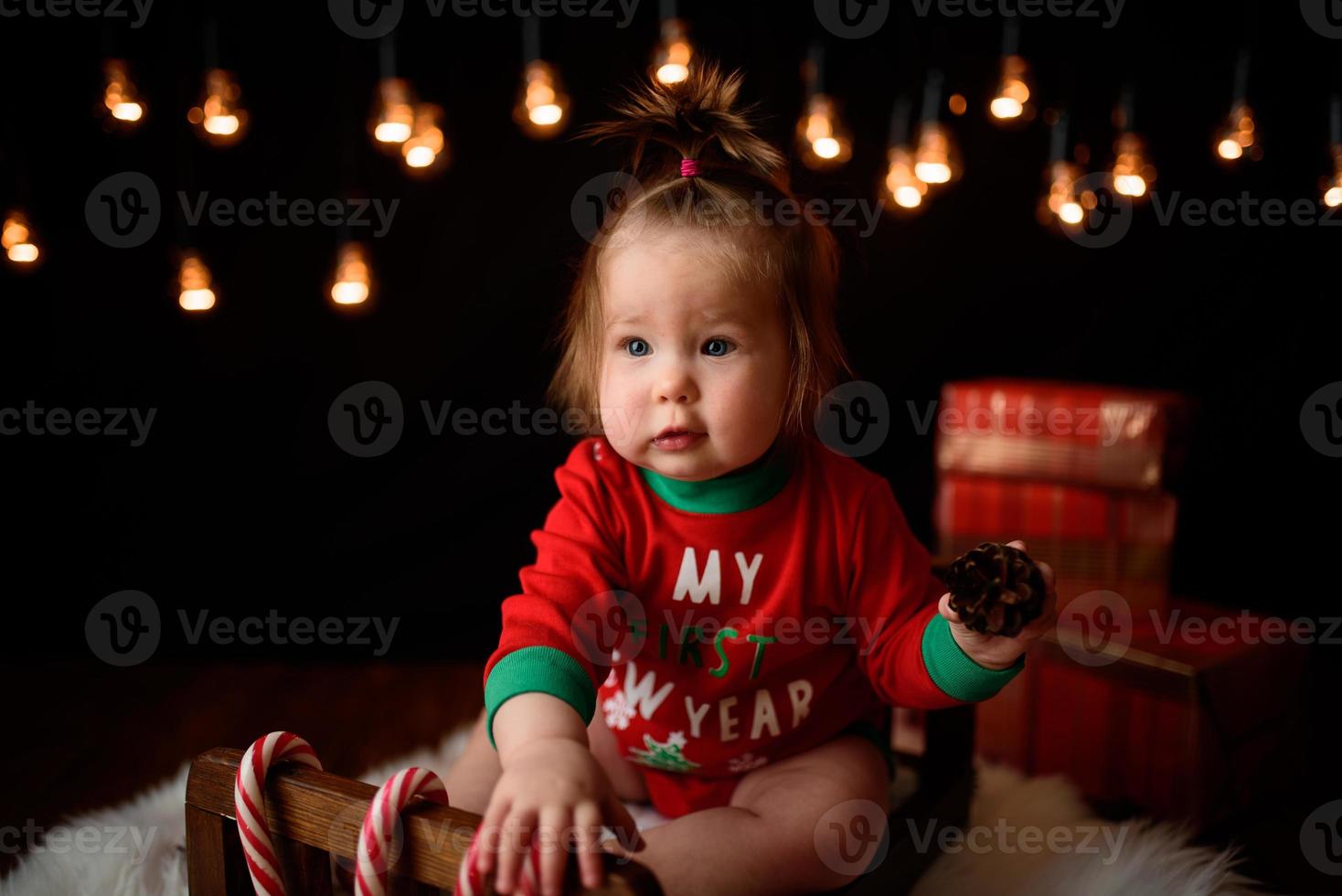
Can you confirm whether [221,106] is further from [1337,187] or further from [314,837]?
[1337,187]

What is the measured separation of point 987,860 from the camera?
1065mm

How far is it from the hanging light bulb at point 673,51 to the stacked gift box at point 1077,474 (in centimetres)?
63

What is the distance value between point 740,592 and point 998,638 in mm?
224

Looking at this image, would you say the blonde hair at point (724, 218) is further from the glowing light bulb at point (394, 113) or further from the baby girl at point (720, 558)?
the glowing light bulb at point (394, 113)

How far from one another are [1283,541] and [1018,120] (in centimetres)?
100

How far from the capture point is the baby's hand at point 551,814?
1.84ft

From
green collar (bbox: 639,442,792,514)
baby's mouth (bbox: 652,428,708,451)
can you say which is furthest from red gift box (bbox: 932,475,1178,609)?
baby's mouth (bbox: 652,428,708,451)

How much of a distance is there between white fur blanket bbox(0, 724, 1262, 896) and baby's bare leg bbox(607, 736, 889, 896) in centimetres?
14

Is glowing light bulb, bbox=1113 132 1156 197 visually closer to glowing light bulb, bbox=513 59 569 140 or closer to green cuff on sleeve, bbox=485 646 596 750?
glowing light bulb, bbox=513 59 569 140

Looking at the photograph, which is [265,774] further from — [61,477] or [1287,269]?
[1287,269]

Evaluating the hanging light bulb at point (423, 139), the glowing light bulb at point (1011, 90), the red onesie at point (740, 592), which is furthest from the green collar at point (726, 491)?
the glowing light bulb at point (1011, 90)

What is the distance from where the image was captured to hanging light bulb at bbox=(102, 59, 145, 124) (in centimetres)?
145

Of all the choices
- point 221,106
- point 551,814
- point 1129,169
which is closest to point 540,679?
point 551,814

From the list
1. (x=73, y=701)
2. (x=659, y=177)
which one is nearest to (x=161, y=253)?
(x=73, y=701)
